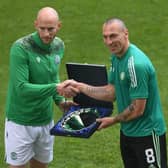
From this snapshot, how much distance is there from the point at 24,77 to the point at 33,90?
Answer: 0.16 m

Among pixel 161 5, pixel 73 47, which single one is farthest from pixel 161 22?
pixel 73 47

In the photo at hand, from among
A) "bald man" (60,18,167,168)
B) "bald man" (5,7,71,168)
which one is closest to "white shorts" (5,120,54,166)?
"bald man" (5,7,71,168)

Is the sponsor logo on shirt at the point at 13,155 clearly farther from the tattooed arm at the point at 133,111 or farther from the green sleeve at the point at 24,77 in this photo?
the tattooed arm at the point at 133,111

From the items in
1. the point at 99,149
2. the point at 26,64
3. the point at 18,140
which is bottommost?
the point at 99,149

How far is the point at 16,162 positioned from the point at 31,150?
9.1 inches

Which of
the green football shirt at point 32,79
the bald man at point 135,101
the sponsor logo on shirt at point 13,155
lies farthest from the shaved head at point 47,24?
the sponsor logo on shirt at point 13,155

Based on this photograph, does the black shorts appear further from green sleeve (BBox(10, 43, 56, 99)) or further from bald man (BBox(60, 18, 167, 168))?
green sleeve (BBox(10, 43, 56, 99))

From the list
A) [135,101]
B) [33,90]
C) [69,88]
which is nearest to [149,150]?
[135,101]

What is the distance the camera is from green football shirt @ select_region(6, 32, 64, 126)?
6391 millimetres

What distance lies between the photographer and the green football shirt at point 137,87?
228 inches

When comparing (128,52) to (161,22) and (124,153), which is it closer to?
(124,153)

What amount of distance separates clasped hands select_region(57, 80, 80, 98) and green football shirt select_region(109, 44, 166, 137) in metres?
0.47

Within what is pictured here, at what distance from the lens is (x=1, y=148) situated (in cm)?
877

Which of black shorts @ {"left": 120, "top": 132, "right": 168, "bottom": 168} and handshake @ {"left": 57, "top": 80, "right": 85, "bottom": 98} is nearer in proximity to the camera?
black shorts @ {"left": 120, "top": 132, "right": 168, "bottom": 168}
